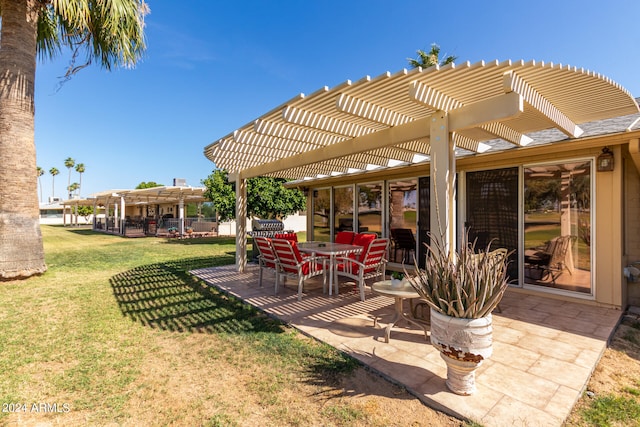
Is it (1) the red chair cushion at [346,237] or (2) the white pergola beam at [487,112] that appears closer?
(2) the white pergola beam at [487,112]

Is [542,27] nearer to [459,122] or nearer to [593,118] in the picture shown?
[593,118]

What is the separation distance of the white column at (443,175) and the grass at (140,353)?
1.74 m

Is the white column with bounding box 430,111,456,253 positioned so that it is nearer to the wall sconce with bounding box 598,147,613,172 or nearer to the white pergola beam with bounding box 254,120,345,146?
the white pergola beam with bounding box 254,120,345,146

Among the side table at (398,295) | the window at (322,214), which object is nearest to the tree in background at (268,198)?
the window at (322,214)

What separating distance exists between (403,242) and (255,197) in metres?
9.09

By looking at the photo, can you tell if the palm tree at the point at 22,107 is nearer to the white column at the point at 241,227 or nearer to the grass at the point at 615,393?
the white column at the point at 241,227

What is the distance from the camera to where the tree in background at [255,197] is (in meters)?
14.6

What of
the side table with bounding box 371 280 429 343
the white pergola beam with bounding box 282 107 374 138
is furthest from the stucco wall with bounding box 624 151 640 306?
the white pergola beam with bounding box 282 107 374 138

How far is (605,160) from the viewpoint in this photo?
4.39 metres

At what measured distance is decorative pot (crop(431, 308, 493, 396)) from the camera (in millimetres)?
2211

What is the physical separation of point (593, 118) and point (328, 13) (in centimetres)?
1006

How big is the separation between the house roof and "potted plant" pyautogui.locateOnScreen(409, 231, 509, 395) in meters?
1.63

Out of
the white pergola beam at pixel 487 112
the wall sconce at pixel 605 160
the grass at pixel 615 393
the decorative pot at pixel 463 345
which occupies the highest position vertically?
the white pergola beam at pixel 487 112

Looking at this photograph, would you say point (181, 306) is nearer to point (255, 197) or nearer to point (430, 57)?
point (255, 197)
